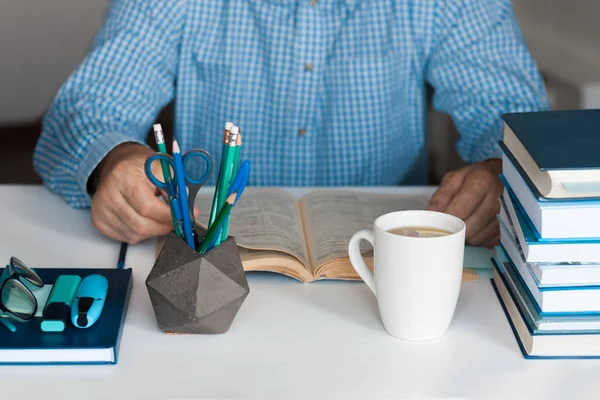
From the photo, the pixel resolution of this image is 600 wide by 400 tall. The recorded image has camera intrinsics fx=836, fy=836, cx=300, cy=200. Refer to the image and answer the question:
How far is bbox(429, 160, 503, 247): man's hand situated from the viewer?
3.46 ft

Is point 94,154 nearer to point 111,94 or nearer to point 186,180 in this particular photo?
point 111,94

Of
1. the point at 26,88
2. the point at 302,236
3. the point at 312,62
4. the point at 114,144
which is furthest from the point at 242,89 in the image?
the point at 26,88

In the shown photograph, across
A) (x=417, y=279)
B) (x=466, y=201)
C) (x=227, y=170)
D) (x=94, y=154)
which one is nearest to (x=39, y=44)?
(x=94, y=154)

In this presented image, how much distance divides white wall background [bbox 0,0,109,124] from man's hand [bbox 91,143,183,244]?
2.37 meters

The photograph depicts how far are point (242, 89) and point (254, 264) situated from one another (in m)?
0.72

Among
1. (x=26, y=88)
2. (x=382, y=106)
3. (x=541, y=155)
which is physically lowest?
(x=26, y=88)

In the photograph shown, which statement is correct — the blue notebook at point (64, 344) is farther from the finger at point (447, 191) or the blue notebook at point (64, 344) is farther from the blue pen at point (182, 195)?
the finger at point (447, 191)

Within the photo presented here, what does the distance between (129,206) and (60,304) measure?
24 centimetres

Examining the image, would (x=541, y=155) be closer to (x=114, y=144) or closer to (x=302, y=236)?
(x=302, y=236)

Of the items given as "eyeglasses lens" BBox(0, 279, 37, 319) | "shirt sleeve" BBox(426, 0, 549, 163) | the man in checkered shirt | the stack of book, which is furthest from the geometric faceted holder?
"shirt sleeve" BBox(426, 0, 549, 163)

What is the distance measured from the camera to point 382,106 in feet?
5.37

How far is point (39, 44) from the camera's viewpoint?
3.33 m

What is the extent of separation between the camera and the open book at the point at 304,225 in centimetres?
97

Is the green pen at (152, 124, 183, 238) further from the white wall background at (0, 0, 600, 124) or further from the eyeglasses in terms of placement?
the white wall background at (0, 0, 600, 124)
